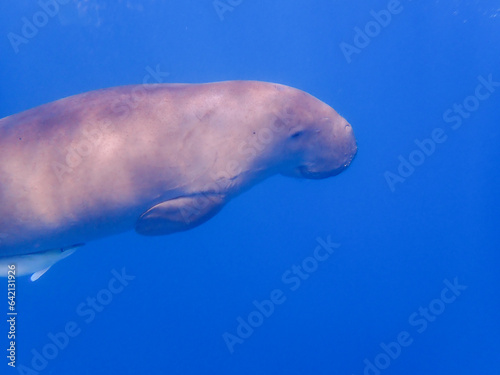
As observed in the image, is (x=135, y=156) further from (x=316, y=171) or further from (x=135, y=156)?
(x=316, y=171)

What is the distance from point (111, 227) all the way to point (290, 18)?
777 centimetres

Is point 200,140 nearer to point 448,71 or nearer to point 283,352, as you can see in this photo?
point 283,352

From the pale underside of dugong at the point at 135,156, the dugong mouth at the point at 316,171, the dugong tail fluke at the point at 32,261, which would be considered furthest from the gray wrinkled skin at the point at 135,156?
the dugong mouth at the point at 316,171

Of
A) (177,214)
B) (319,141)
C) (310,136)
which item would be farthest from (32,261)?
(319,141)

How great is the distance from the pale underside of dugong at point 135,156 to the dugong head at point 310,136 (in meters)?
0.02

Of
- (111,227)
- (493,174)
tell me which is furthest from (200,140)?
(493,174)

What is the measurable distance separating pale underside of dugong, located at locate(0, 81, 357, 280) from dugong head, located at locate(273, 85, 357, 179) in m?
0.02

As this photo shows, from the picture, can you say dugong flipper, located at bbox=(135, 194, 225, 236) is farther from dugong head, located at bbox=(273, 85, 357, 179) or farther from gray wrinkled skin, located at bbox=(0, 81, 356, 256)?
dugong head, located at bbox=(273, 85, 357, 179)

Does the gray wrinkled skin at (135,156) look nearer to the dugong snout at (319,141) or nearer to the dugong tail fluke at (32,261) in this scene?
the dugong snout at (319,141)

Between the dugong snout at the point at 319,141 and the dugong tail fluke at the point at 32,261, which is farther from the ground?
the dugong snout at the point at 319,141

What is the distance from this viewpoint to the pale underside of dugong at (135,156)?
13.3ft

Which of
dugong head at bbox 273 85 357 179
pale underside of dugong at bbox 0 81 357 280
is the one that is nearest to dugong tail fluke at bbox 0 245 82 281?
pale underside of dugong at bbox 0 81 357 280

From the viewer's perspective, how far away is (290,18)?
10.3m

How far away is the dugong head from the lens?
192 inches
